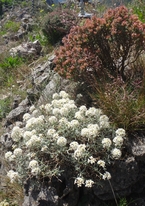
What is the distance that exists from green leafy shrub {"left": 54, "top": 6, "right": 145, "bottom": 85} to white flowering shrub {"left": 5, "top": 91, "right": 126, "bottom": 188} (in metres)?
0.90

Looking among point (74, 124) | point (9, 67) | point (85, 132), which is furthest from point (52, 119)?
point (9, 67)

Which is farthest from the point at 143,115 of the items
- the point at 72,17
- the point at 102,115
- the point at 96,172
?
the point at 72,17

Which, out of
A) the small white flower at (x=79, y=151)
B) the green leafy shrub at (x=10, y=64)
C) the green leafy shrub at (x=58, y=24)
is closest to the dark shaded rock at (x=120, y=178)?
the small white flower at (x=79, y=151)

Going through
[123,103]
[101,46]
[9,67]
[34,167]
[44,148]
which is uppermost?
[101,46]

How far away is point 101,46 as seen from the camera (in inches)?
174

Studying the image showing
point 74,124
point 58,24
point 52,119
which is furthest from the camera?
point 58,24

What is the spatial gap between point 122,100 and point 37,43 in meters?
5.50

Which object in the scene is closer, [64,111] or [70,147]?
[70,147]

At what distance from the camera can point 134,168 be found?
129 inches

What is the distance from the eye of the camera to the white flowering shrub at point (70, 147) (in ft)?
10.2

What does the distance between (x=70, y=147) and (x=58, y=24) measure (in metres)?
5.57

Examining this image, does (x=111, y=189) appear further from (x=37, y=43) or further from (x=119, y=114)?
(x=37, y=43)

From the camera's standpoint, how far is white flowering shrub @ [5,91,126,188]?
3.11m

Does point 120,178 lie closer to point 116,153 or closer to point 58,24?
point 116,153
